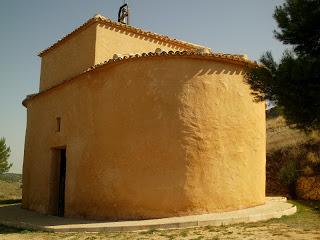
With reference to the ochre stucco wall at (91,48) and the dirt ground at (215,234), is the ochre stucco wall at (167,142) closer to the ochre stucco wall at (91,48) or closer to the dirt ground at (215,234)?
the ochre stucco wall at (91,48)

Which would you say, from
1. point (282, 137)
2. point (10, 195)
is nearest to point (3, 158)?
point (10, 195)

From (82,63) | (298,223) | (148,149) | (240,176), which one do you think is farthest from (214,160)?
(82,63)

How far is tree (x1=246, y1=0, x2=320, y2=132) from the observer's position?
6789mm

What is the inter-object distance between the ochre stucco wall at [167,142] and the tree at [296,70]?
3991 mm

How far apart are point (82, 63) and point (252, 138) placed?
22.4ft

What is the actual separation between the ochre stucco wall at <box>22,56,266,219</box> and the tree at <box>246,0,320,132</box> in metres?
3.99

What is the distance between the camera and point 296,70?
6.74m

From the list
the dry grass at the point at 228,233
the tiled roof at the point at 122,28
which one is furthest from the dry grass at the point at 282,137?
the dry grass at the point at 228,233

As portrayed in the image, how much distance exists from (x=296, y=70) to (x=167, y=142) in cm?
521

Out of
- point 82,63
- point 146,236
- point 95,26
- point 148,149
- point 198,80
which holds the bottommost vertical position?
point 146,236

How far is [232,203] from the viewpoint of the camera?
11.4 metres

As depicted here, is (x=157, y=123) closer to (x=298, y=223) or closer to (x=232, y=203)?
(x=232, y=203)

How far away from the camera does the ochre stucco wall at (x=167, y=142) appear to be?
11141mm

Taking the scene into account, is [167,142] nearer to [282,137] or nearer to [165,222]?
[165,222]
